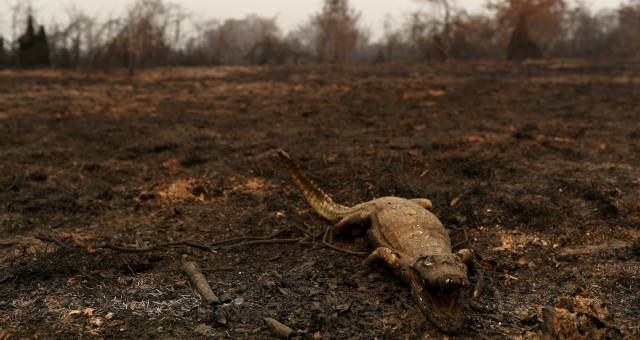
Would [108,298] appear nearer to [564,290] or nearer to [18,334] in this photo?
[18,334]

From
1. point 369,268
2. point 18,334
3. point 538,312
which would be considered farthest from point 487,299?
point 18,334

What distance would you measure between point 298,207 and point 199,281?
5.79ft

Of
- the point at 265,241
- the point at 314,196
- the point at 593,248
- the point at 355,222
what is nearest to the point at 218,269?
the point at 265,241

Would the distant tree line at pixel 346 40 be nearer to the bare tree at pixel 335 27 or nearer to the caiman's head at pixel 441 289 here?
the bare tree at pixel 335 27

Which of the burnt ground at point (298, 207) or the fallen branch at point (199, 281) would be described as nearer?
the burnt ground at point (298, 207)

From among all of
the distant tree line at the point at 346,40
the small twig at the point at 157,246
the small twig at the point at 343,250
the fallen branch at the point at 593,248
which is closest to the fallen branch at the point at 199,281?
the small twig at the point at 157,246

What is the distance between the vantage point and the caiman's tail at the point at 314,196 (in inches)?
159

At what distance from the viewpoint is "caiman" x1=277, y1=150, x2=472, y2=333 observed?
2.43 meters

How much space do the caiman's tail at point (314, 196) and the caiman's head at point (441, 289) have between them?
145 cm

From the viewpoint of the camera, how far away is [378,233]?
3441mm

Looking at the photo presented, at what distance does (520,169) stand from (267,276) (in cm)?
399

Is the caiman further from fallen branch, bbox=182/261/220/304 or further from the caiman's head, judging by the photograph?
fallen branch, bbox=182/261/220/304

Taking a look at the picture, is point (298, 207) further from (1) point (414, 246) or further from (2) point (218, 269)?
(1) point (414, 246)

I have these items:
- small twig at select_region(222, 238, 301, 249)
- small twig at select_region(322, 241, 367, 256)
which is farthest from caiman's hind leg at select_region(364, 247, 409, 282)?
small twig at select_region(222, 238, 301, 249)
